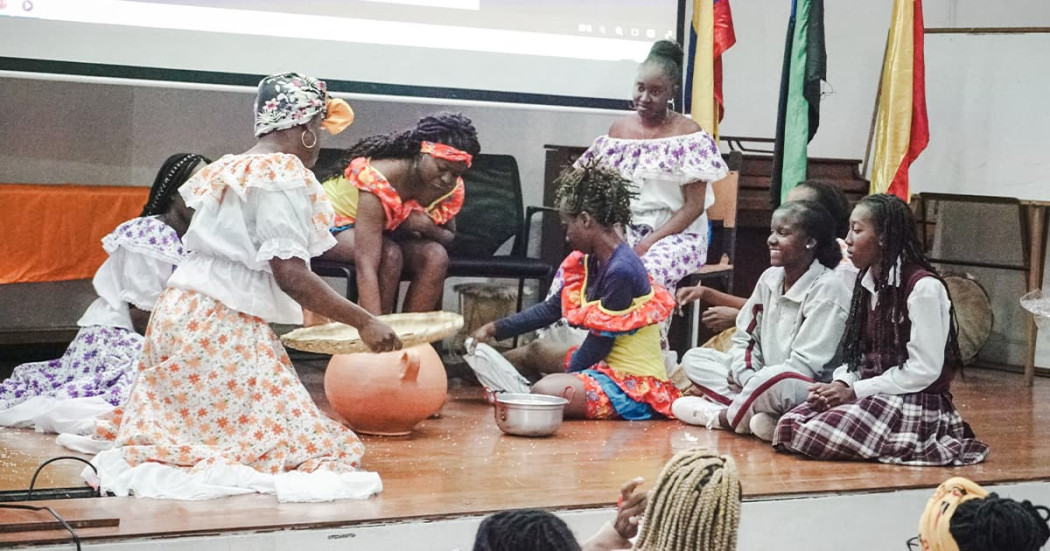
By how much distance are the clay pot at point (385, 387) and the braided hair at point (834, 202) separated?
61.7 inches

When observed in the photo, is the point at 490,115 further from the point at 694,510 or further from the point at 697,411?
the point at 694,510

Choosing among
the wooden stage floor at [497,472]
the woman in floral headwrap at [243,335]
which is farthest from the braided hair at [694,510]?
the woman in floral headwrap at [243,335]

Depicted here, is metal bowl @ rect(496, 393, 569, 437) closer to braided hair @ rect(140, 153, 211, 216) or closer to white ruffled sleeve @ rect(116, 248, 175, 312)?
white ruffled sleeve @ rect(116, 248, 175, 312)

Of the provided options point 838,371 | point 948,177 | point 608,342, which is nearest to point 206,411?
point 608,342

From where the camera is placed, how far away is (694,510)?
6.81 feet

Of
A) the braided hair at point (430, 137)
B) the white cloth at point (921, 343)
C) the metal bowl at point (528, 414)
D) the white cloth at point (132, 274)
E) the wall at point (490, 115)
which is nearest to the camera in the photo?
the white cloth at point (921, 343)

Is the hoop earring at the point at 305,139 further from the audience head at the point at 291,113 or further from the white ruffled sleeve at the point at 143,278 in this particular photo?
the white ruffled sleeve at the point at 143,278

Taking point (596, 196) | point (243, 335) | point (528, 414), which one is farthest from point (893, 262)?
point (243, 335)

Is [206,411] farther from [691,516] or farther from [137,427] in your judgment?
[691,516]

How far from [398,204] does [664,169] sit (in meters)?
1.22

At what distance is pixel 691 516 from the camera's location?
208 cm

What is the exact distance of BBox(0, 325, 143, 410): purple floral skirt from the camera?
15.2 ft

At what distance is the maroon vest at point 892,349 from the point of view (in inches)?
170

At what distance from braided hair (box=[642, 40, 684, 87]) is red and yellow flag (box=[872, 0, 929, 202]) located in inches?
56.5
